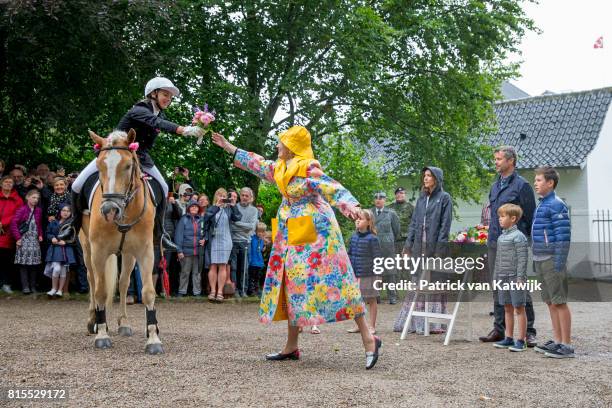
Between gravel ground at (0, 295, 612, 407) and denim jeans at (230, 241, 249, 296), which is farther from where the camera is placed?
denim jeans at (230, 241, 249, 296)

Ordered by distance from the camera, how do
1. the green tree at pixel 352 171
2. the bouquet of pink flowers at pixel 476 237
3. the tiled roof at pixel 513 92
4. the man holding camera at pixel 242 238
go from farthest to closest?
the tiled roof at pixel 513 92 → the green tree at pixel 352 171 → the man holding camera at pixel 242 238 → the bouquet of pink flowers at pixel 476 237

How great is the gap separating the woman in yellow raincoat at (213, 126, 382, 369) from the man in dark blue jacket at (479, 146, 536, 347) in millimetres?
2984

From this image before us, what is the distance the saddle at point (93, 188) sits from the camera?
8843 millimetres

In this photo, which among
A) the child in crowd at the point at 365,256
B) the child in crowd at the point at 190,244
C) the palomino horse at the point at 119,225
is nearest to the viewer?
the palomino horse at the point at 119,225

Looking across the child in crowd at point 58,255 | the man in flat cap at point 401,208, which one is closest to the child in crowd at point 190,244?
the child in crowd at point 58,255

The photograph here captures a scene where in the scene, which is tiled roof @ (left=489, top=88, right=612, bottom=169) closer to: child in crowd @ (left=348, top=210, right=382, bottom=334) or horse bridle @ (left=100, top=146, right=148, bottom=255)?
child in crowd @ (left=348, top=210, right=382, bottom=334)

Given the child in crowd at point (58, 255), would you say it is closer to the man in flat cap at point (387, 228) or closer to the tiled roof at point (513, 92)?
the man in flat cap at point (387, 228)

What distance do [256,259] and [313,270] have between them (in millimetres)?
9043

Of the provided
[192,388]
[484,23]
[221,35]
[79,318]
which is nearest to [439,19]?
[484,23]

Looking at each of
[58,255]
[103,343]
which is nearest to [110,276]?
[103,343]

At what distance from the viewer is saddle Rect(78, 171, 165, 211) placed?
348 inches

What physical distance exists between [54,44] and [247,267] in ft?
19.6

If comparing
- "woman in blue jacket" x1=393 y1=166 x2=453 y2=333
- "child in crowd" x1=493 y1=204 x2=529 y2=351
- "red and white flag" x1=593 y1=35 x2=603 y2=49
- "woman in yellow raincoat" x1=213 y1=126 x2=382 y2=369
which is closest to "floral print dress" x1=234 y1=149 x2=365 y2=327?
"woman in yellow raincoat" x1=213 y1=126 x2=382 y2=369

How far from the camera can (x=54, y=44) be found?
15375 mm
